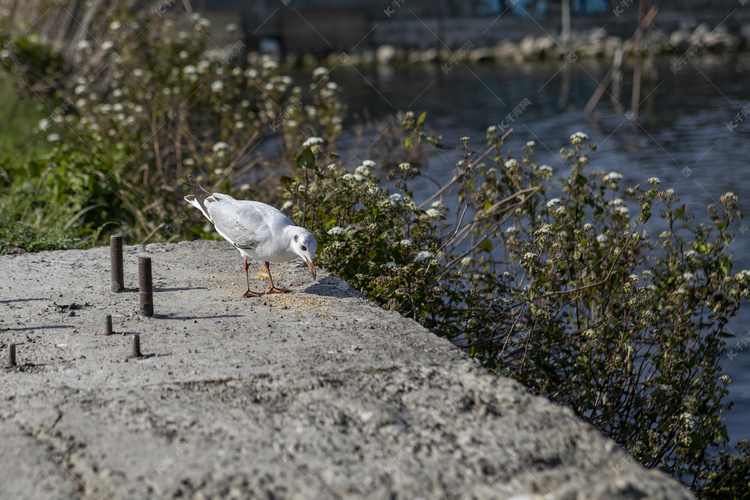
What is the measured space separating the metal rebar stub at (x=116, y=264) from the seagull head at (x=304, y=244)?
102 centimetres

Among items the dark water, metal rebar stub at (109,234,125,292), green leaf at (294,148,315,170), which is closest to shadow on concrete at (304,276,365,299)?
green leaf at (294,148,315,170)

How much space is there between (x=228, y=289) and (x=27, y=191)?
12.2ft

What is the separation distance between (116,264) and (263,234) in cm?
91

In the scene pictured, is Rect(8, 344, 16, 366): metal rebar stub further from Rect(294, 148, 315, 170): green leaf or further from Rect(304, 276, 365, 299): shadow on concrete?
Rect(294, 148, 315, 170): green leaf

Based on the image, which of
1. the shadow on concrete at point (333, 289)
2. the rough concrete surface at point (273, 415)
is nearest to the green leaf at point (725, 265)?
the rough concrete surface at point (273, 415)

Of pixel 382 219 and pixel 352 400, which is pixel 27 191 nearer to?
pixel 382 219

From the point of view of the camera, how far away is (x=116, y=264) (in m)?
4.73

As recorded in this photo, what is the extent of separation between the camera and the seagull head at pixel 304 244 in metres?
4.44

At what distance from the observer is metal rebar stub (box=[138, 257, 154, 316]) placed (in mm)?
4297

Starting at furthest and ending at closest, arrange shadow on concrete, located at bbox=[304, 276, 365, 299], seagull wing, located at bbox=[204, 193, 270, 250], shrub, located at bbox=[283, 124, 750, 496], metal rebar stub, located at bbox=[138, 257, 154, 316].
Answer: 1. shrub, located at bbox=[283, 124, 750, 496]
2. shadow on concrete, located at bbox=[304, 276, 365, 299]
3. seagull wing, located at bbox=[204, 193, 270, 250]
4. metal rebar stub, located at bbox=[138, 257, 154, 316]

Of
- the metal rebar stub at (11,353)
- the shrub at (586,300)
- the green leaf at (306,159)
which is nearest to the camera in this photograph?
the metal rebar stub at (11,353)

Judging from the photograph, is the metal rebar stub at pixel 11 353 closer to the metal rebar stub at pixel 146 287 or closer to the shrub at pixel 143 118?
the metal rebar stub at pixel 146 287

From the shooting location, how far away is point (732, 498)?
187 inches

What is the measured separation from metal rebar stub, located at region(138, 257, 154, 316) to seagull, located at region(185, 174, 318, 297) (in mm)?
540
